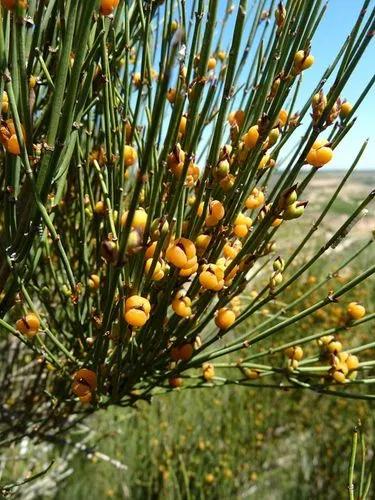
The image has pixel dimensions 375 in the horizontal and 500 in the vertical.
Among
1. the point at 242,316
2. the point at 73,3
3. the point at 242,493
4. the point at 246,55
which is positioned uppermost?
the point at 246,55

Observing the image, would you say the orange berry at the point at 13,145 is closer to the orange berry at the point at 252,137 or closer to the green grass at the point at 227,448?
the orange berry at the point at 252,137

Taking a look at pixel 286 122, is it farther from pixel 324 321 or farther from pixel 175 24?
pixel 324 321

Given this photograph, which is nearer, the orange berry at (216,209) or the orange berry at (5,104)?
the orange berry at (216,209)

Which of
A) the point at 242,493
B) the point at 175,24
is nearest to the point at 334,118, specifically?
the point at 175,24

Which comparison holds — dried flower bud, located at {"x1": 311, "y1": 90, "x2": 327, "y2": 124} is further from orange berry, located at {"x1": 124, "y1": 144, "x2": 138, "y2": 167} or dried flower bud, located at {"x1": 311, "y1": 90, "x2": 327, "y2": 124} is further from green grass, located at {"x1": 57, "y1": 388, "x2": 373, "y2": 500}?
green grass, located at {"x1": 57, "y1": 388, "x2": 373, "y2": 500}

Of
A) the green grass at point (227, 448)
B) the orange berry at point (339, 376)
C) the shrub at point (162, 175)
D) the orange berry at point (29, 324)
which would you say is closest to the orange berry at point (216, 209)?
the shrub at point (162, 175)

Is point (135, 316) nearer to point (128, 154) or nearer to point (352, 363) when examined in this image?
point (128, 154)

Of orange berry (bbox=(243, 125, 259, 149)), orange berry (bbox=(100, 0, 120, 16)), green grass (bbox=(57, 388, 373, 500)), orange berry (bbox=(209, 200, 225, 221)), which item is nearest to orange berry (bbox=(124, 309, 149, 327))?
orange berry (bbox=(209, 200, 225, 221))

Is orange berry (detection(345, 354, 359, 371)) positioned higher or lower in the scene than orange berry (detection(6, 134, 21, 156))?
lower
